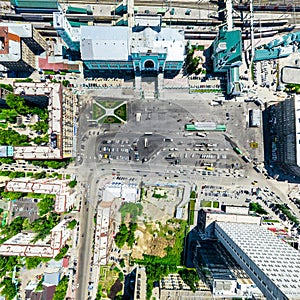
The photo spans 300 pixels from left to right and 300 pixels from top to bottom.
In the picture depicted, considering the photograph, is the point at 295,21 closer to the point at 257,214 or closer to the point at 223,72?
the point at 223,72

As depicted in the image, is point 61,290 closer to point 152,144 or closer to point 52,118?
point 52,118

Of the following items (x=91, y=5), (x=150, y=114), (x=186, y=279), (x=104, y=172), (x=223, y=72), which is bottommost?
(x=186, y=279)

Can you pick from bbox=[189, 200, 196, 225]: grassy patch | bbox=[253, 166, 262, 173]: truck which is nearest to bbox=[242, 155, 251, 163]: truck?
bbox=[253, 166, 262, 173]: truck

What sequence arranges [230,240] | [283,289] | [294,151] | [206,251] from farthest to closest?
[206,251] → [294,151] → [230,240] → [283,289]

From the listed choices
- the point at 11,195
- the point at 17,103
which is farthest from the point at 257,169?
the point at 11,195

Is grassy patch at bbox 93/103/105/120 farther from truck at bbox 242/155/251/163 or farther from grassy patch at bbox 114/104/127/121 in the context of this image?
truck at bbox 242/155/251/163

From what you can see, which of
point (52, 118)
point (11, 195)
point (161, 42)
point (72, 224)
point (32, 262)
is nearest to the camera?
point (52, 118)

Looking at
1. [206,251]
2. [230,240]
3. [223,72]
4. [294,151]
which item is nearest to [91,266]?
[206,251]
